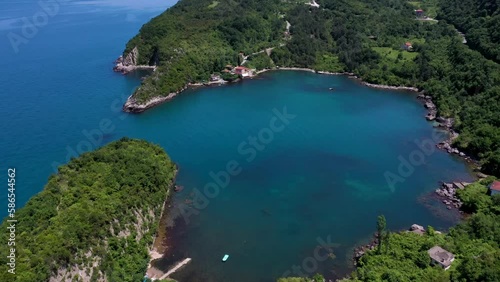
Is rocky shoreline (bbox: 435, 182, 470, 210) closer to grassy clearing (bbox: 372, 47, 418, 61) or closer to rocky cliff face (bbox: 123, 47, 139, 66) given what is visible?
grassy clearing (bbox: 372, 47, 418, 61)

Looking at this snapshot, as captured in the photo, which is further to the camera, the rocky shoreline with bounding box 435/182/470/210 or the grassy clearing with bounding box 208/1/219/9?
the grassy clearing with bounding box 208/1/219/9

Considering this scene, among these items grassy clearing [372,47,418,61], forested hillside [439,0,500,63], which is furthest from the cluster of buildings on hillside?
grassy clearing [372,47,418,61]

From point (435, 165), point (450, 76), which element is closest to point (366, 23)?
point (450, 76)

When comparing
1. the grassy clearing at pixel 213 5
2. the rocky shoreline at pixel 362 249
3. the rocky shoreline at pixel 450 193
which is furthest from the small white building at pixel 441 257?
the grassy clearing at pixel 213 5

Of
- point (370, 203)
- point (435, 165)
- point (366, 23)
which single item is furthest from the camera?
point (366, 23)

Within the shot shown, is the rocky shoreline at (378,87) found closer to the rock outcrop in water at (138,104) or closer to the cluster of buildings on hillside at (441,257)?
the rock outcrop in water at (138,104)

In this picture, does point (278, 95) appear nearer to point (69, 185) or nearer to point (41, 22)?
point (69, 185)

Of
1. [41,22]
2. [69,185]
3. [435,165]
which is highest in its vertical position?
[69,185]
